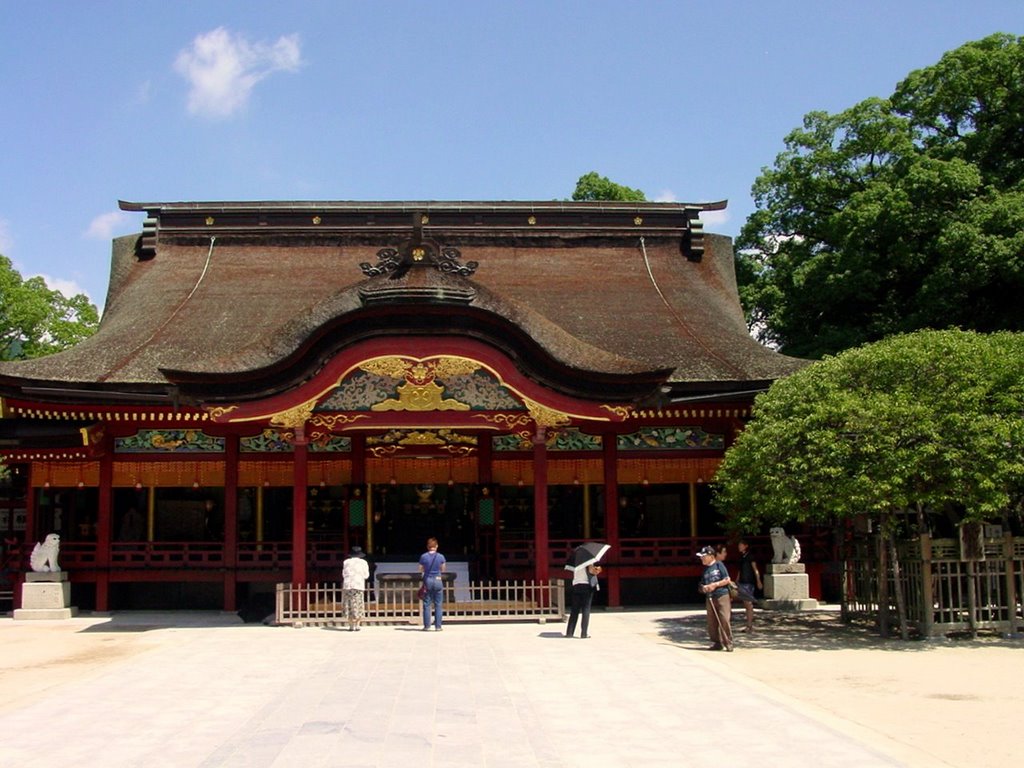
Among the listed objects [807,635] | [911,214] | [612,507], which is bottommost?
[807,635]

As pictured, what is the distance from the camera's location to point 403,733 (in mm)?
8383

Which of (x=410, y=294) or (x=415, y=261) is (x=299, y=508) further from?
(x=415, y=261)

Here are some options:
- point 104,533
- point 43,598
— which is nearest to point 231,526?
point 104,533

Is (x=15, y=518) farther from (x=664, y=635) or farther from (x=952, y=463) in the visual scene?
(x=952, y=463)

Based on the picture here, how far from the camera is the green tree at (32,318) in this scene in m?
39.1

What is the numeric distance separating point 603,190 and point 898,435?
104ft

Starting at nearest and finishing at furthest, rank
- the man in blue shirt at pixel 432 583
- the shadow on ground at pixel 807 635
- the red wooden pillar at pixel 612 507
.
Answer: the shadow on ground at pixel 807 635 → the man in blue shirt at pixel 432 583 → the red wooden pillar at pixel 612 507

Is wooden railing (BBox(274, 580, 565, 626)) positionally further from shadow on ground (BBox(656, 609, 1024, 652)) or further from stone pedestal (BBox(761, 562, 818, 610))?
stone pedestal (BBox(761, 562, 818, 610))

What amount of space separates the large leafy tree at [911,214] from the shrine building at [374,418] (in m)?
4.44

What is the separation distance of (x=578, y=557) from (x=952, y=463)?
210 inches

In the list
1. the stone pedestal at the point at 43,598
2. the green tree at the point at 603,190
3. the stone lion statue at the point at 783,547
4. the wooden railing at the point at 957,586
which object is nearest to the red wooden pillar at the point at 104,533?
the stone pedestal at the point at 43,598

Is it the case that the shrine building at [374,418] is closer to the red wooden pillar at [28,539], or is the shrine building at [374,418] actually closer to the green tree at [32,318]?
the red wooden pillar at [28,539]

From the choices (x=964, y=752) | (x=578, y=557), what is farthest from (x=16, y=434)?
(x=964, y=752)

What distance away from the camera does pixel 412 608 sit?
1719cm
